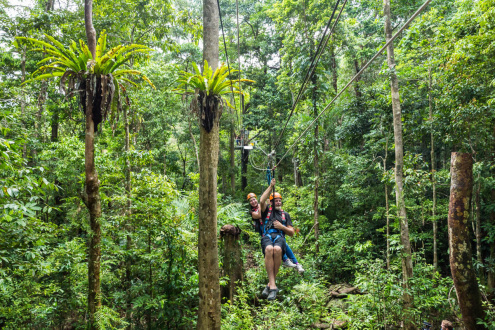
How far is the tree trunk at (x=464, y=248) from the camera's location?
3.03 meters

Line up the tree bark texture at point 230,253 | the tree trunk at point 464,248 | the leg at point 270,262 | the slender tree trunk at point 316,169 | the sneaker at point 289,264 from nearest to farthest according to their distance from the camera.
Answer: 1. the tree trunk at point 464,248
2. the leg at point 270,262
3. the sneaker at point 289,264
4. the tree bark texture at point 230,253
5. the slender tree trunk at point 316,169

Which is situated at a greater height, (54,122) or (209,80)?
(54,122)

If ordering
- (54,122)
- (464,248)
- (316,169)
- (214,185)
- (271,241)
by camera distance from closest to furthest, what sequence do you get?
1. (464,248)
2. (214,185)
3. (271,241)
4. (316,169)
5. (54,122)

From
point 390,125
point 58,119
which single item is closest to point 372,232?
point 390,125

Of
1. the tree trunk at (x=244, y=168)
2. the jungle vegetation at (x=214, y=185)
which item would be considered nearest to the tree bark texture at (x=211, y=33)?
the jungle vegetation at (x=214, y=185)

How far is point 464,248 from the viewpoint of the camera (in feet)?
10.0

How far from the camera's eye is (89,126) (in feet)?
14.0

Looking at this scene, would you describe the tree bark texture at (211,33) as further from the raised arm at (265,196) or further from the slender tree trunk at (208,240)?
the raised arm at (265,196)

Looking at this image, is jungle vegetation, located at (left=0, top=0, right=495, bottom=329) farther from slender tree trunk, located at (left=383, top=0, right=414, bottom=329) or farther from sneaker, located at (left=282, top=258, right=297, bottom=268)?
sneaker, located at (left=282, top=258, right=297, bottom=268)

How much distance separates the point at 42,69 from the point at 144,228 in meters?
3.24

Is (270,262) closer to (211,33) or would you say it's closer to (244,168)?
(211,33)

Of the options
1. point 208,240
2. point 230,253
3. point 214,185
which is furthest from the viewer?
A: point 230,253

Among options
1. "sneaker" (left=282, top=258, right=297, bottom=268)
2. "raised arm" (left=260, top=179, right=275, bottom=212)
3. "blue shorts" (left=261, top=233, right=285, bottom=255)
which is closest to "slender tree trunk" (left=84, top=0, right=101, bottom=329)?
"raised arm" (left=260, top=179, right=275, bottom=212)

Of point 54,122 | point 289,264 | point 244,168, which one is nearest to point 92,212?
point 289,264
